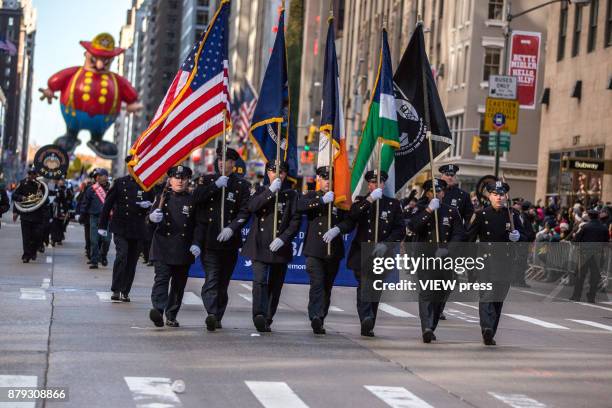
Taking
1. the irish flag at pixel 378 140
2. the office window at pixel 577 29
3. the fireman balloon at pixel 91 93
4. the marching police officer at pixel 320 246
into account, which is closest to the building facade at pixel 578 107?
the office window at pixel 577 29

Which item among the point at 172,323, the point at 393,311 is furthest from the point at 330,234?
the point at 393,311

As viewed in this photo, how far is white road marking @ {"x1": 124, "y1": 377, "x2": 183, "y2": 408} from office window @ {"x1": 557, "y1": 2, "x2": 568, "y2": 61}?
40.2 meters

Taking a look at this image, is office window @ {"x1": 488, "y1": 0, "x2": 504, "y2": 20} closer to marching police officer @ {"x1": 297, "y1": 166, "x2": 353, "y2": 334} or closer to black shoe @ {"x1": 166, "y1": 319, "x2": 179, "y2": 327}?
marching police officer @ {"x1": 297, "y1": 166, "x2": 353, "y2": 334}

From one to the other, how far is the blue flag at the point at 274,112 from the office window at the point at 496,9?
152ft

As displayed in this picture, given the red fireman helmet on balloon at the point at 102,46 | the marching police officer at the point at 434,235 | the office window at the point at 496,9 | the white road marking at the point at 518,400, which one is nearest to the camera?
the white road marking at the point at 518,400

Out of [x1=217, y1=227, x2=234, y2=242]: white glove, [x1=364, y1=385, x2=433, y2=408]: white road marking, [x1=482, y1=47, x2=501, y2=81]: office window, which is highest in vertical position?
[x1=482, y1=47, x2=501, y2=81]: office window

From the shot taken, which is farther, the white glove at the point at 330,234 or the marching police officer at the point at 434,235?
the marching police officer at the point at 434,235

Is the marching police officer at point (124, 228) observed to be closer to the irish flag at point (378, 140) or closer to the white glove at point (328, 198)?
the irish flag at point (378, 140)

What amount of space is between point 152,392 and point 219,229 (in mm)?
5223

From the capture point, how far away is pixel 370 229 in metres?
16.1

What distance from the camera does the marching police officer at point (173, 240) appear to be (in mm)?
15805

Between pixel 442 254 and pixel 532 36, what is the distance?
31774 mm

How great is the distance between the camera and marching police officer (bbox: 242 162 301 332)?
15812 mm

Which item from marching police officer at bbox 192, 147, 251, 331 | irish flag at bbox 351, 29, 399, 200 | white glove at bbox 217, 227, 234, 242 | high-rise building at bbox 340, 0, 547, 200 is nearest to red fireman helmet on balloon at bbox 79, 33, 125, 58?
high-rise building at bbox 340, 0, 547, 200
